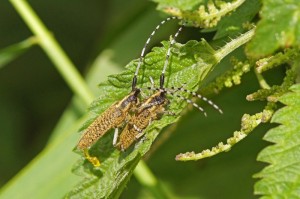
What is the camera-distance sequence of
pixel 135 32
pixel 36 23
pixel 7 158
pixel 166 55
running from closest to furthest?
pixel 166 55, pixel 36 23, pixel 135 32, pixel 7 158

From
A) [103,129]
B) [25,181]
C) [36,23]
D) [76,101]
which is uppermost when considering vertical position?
[36,23]

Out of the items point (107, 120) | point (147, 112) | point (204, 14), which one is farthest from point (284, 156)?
point (107, 120)

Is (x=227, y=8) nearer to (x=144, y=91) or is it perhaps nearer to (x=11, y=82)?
(x=144, y=91)

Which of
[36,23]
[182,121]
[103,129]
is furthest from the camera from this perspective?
[36,23]

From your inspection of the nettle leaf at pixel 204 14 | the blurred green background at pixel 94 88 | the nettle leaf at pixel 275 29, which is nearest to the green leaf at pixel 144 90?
the nettle leaf at pixel 204 14

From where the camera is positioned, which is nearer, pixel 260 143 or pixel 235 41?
pixel 235 41

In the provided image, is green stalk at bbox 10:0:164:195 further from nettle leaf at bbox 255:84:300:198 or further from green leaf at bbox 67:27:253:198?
nettle leaf at bbox 255:84:300:198

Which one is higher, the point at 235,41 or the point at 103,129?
the point at 103,129

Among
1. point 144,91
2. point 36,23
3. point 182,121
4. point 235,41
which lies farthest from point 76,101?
point 235,41
